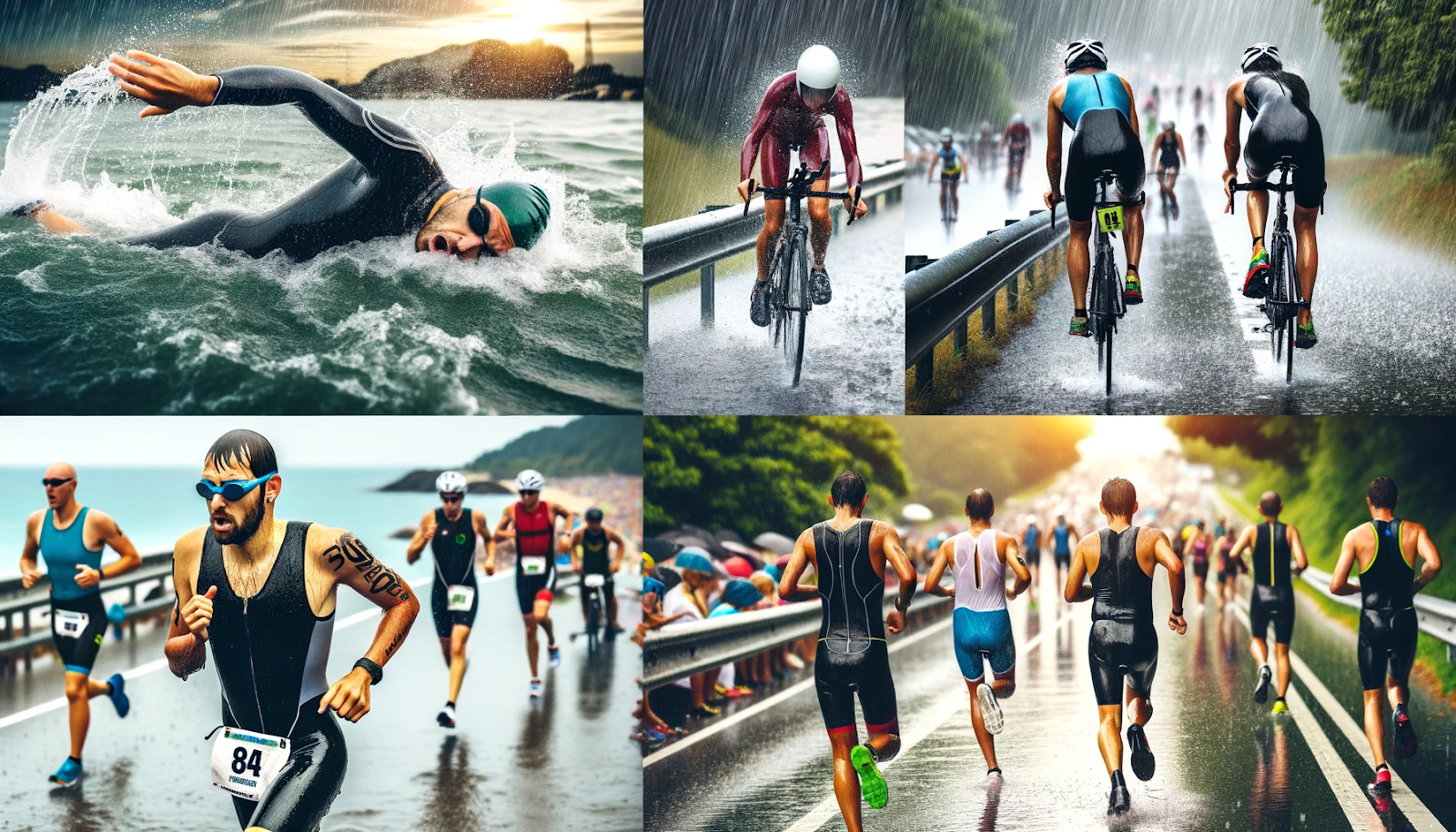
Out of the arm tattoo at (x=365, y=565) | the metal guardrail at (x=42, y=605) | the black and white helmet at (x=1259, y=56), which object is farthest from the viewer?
the metal guardrail at (x=42, y=605)

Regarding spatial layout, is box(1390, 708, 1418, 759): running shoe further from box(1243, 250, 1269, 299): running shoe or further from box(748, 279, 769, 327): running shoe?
box(748, 279, 769, 327): running shoe

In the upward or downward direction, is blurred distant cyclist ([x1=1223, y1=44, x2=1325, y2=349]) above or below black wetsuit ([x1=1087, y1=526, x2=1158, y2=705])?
above

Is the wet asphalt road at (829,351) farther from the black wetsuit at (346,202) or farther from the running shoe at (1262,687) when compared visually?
the running shoe at (1262,687)

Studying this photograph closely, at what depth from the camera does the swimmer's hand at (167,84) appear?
8984 mm

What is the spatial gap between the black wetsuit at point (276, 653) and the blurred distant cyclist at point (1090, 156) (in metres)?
5.04

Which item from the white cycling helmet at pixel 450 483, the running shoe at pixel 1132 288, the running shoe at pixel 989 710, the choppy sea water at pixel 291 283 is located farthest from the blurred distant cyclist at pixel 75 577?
the running shoe at pixel 1132 288

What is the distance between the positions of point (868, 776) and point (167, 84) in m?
6.52

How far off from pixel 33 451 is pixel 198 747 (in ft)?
7.72

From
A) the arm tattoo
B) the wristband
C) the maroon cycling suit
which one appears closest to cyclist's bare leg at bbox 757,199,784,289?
the maroon cycling suit

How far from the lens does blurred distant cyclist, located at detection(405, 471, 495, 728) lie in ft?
Answer: 31.0

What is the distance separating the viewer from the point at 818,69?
8.50 meters

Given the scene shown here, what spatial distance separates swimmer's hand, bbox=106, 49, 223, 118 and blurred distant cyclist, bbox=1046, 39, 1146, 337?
5.74 metres

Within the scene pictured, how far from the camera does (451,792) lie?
8.92 meters

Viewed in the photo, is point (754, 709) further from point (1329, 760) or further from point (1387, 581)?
point (1387, 581)
